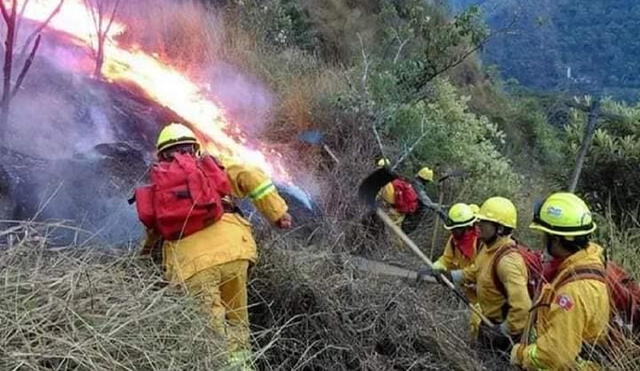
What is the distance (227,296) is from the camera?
4809 millimetres

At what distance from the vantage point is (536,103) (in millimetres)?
23922

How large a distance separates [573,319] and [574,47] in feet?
73.3

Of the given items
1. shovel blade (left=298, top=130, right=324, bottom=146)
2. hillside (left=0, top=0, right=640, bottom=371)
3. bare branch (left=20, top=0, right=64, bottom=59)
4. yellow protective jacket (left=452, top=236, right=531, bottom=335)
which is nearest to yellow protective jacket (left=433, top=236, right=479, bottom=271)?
hillside (left=0, top=0, right=640, bottom=371)

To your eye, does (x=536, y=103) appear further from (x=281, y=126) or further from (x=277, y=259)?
(x=277, y=259)

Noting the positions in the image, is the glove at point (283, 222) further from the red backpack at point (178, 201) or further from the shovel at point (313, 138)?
the shovel at point (313, 138)

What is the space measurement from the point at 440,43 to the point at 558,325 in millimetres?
9751

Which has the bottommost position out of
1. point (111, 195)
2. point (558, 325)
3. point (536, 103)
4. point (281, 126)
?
point (536, 103)

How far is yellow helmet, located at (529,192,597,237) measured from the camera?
4.47 metres

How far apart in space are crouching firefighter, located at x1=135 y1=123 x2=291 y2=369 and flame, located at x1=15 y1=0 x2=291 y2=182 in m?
4.64

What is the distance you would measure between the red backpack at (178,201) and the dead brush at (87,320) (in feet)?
1.92

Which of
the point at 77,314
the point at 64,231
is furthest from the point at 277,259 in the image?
the point at 77,314

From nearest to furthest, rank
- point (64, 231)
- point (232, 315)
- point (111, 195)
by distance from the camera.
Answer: point (232, 315) < point (64, 231) < point (111, 195)

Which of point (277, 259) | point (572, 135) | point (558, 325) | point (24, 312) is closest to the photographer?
point (24, 312)

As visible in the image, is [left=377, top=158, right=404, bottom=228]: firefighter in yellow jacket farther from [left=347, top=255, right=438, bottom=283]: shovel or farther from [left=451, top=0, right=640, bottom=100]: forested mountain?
[left=451, top=0, right=640, bottom=100]: forested mountain
